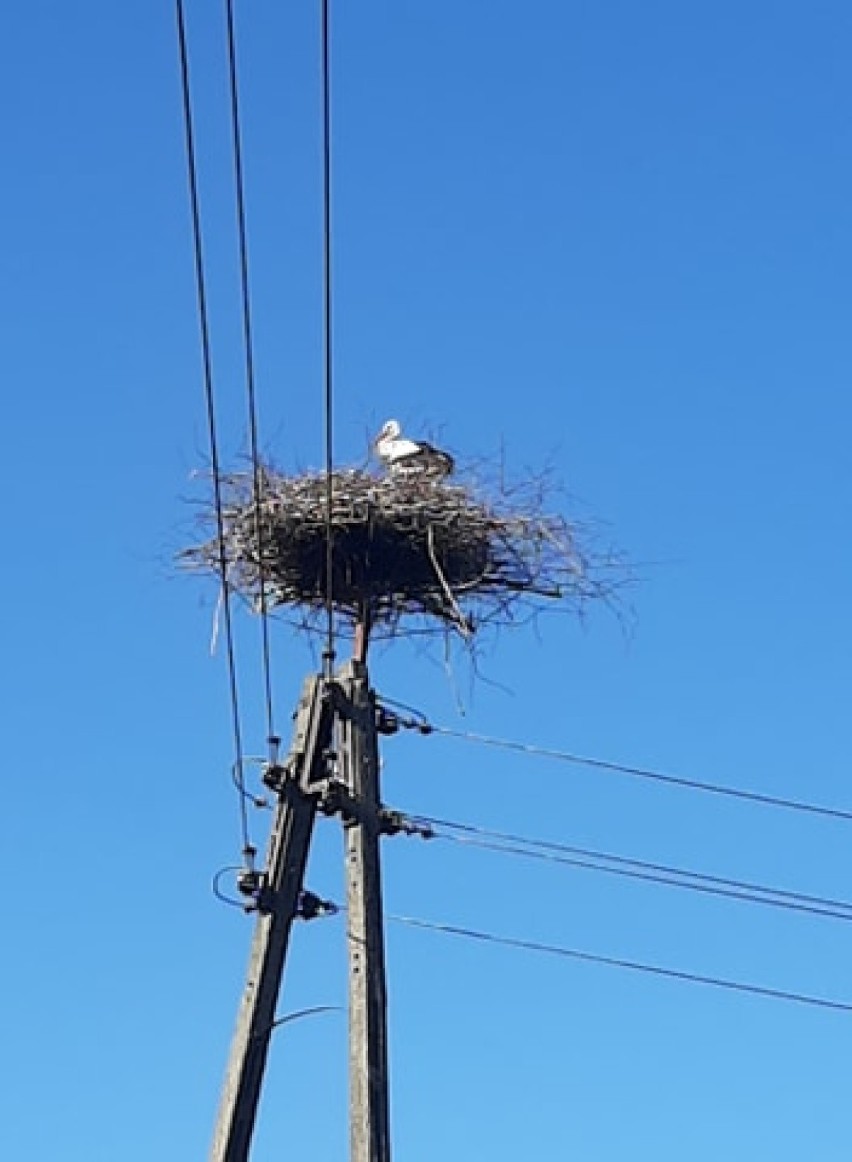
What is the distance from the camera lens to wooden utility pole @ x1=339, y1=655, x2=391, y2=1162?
996 centimetres

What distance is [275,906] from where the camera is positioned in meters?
10.5

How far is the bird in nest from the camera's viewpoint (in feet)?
38.8

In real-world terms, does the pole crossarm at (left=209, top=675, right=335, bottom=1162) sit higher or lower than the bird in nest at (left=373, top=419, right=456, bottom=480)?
lower

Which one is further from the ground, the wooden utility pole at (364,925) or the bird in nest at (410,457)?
the bird in nest at (410,457)

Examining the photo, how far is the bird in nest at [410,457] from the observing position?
1183 centimetres

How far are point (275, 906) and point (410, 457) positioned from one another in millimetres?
2239

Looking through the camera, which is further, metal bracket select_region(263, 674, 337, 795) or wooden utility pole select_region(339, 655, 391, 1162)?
metal bracket select_region(263, 674, 337, 795)

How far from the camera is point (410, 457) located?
12.0 meters

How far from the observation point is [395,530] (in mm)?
11258

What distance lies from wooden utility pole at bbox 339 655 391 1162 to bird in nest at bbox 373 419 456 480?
0.93m

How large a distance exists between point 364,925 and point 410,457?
90.9 inches

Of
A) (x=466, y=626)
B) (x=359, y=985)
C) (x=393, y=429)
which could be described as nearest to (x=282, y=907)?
(x=359, y=985)

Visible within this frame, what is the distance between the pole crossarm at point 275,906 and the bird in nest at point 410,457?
1.22 metres

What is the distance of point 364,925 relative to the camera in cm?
1041
